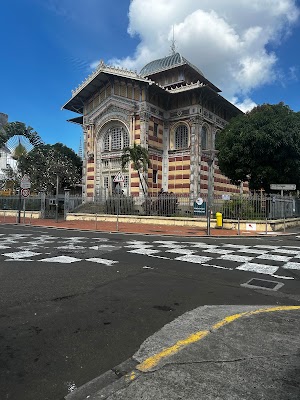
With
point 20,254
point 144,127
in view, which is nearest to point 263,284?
point 20,254

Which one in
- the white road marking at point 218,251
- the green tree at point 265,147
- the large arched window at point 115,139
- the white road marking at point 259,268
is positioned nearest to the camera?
the white road marking at point 259,268

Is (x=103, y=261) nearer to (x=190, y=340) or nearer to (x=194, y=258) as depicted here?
Result: (x=194, y=258)

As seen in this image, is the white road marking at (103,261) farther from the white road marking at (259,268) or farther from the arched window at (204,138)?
the arched window at (204,138)

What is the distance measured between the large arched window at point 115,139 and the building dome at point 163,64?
7.86 m

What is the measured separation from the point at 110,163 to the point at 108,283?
3024 cm

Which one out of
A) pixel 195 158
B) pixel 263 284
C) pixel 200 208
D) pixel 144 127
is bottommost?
pixel 263 284

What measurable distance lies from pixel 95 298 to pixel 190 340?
7.33 ft

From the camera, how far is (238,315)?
4777 millimetres

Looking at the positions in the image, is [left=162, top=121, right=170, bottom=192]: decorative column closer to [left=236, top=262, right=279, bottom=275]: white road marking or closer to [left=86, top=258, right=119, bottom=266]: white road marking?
[left=86, top=258, right=119, bottom=266]: white road marking

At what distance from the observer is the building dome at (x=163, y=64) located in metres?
38.0

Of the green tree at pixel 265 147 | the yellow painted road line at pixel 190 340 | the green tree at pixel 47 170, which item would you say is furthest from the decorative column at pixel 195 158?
the yellow painted road line at pixel 190 340

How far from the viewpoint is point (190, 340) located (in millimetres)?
3863

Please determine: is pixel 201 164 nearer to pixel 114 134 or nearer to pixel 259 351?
pixel 114 134

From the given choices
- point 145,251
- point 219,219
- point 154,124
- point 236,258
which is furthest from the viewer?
point 154,124
